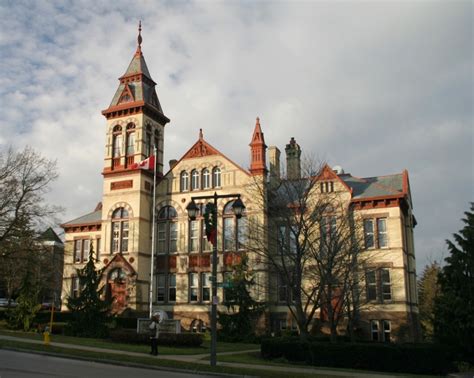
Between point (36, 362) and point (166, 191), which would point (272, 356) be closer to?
point (36, 362)

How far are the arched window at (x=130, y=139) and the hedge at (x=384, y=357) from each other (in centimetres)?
2718

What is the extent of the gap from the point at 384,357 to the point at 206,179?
2405 cm

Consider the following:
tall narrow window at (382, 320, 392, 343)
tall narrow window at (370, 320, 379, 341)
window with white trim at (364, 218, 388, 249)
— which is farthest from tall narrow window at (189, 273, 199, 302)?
tall narrow window at (382, 320, 392, 343)

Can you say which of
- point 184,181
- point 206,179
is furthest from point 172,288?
point 206,179

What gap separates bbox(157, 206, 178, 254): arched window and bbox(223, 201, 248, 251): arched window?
184 inches

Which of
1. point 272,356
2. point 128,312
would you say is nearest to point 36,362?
point 272,356

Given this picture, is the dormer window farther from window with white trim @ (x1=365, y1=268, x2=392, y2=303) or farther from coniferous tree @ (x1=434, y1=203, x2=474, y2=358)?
coniferous tree @ (x1=434, y1=203, x2=474, y2=358)

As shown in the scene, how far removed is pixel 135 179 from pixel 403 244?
885 inches

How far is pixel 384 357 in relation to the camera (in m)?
23.0

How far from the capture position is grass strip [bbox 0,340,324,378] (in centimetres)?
1873

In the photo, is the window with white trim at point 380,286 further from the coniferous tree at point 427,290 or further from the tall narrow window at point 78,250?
the tall narrow window at point 78,250

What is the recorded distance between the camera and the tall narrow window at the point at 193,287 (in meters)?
42.4

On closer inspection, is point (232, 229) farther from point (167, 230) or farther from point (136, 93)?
point (136, 93)

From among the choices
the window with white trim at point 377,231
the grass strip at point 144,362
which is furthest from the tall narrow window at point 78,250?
the window with white trim at point 377,231
